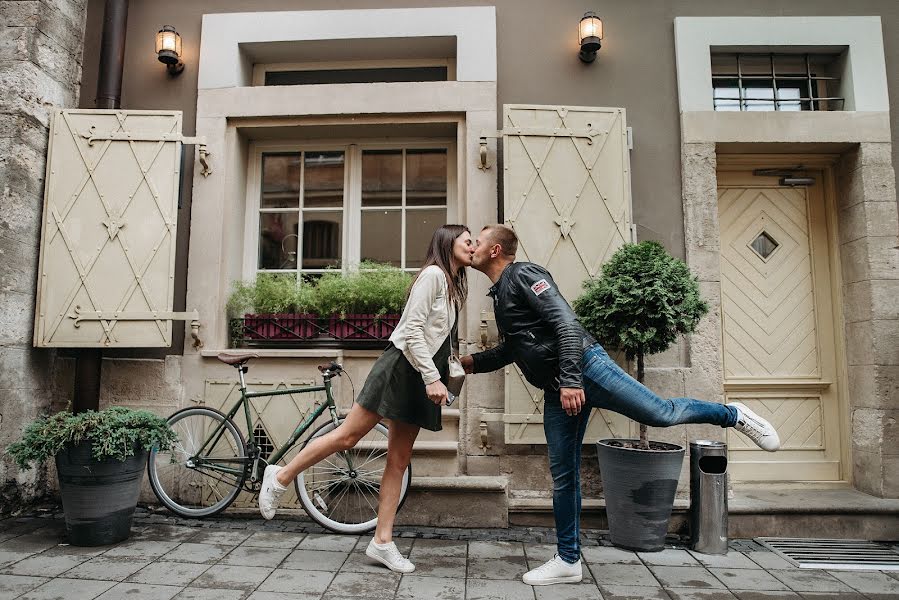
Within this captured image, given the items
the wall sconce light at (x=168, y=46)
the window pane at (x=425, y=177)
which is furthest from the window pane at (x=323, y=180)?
the wall sconce light at (x=168, y=46)

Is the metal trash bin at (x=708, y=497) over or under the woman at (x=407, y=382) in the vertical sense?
under

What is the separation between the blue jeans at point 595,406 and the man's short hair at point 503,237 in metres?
0.71

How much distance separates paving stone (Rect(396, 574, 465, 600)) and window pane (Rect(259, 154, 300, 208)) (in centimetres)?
328

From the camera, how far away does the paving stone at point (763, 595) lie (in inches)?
120

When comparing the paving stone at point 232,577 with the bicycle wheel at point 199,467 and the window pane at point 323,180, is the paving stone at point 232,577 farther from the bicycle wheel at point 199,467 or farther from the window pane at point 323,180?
the window pane at point 323,180

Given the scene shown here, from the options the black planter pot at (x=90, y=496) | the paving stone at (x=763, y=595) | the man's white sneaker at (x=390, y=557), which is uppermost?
the black planter pot at (x=90, y=496)

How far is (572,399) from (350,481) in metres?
1.87

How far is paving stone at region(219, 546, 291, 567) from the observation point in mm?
3420

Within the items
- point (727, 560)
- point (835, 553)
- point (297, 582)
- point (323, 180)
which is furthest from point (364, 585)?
point (323, 180)

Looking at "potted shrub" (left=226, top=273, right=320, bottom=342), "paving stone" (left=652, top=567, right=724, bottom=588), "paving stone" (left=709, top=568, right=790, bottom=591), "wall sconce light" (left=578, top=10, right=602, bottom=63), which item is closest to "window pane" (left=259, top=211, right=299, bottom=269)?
"potted shrub" (left=226, top=273, right=320, bottom=342)

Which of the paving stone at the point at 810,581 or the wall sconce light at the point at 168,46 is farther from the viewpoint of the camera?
the wall sconce light at the point at 168,46

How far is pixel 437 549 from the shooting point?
146 inches

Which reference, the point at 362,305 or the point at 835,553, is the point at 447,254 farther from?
the point at 835,553

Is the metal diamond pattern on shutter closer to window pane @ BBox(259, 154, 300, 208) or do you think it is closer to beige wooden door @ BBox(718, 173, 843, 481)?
window pane @ BBox(259, 154, 300, 208)
